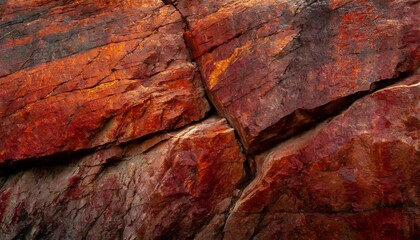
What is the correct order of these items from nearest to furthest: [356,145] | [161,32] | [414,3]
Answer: [356,145]
[414,3]
[161,32]

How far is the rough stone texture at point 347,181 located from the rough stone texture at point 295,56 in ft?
1.65

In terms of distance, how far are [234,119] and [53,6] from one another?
7532mm

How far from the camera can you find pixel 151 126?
8211mm

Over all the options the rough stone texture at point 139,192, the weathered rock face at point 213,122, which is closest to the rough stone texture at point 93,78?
the weathered rock face at point 213,122

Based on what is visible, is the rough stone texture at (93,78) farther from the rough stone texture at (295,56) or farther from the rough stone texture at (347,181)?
the rough stone texture at (347,181)

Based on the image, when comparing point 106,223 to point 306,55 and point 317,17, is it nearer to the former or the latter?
point 306,55

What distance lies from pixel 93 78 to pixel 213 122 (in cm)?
366

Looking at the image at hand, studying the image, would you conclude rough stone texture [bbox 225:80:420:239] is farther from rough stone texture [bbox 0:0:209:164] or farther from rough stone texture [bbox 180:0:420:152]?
rough stone texture [bbox 0:0:209:164]

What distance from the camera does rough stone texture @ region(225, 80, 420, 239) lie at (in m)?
5.98

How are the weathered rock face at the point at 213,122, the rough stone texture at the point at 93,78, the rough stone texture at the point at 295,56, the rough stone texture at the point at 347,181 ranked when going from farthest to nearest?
the rough stone texture at the point at 93,78, the rough stone texture at the point at 295,56, the weathered rock face at the point at 213,122, the rough stone texture at the point at 347,181

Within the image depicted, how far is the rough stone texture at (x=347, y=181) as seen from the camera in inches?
235

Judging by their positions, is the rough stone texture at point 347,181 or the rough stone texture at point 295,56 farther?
the rough stone texture at point 295,56

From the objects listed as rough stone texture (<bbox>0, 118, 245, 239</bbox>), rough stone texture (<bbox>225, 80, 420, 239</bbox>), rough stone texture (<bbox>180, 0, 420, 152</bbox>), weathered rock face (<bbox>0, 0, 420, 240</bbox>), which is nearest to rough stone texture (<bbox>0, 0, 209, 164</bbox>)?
weathered rock face (<bbox>0, 0, 420, 240</bbox>)

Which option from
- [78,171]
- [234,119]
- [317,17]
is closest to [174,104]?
[234,119]
